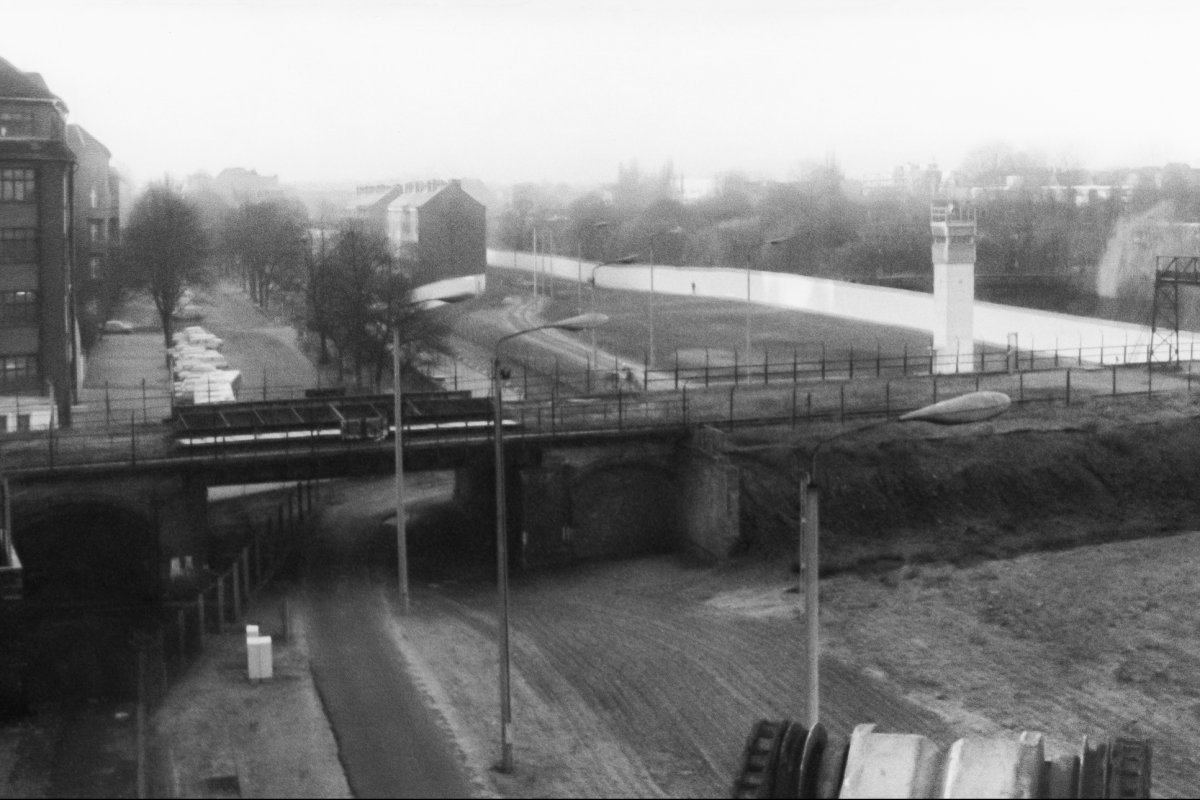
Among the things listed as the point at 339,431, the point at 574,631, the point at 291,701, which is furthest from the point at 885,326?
the point at 291,701

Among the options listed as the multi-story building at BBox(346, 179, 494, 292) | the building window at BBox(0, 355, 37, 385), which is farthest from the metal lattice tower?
→ the building window at BBox(0, 355, 37, 385)

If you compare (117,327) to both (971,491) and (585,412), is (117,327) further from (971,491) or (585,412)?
(971,491)

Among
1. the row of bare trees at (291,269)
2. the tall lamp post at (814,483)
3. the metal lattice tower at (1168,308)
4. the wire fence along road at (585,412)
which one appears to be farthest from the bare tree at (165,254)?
the tall lamp post at (814,483)

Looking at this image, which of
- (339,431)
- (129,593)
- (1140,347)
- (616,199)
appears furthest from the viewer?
(616,199)

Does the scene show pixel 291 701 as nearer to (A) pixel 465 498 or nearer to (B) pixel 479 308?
(A) pixel 465 498

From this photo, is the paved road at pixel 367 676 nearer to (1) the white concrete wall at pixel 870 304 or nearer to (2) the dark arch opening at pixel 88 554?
(2) the dark arch opening at pixel 88 554
